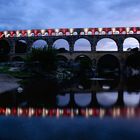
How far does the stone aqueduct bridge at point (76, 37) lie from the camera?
427ft

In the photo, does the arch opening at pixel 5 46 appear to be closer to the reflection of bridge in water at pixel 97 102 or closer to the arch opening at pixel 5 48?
the arch opening at pixel 5 48

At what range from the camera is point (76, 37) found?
133125 mm

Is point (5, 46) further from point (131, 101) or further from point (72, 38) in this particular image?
point (131, 101)

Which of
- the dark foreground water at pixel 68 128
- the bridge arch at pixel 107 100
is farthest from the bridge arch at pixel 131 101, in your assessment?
the dark foreground water at pixel 68 128

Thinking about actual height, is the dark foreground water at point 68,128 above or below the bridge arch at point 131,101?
below

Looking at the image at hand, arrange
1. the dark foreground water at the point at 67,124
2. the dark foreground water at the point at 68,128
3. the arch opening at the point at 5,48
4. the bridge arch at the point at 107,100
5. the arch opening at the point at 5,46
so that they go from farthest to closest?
the arch opening at the point at 5,46 → the arch opening at the point at 5,48 → the bridge arch at the point at 107,100 → the dark foreground water at the point at 67,124 → the dark foreground water at the point at 68,128

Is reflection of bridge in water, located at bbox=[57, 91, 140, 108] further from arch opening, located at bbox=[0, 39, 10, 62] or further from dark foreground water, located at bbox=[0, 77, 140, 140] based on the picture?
arch opening, located at bbox=[0, 39, 10, 62]

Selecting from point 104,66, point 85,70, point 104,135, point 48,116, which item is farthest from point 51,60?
point 104,66

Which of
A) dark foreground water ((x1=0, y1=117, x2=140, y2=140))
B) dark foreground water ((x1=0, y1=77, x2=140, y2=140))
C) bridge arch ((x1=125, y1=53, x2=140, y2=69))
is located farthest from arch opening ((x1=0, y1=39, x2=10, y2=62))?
dark foreground water ((x1=0, y1=117, x2=140, y2=140))

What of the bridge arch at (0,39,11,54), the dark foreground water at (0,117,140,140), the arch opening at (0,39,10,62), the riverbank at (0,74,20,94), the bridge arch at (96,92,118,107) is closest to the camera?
the dark foreground water at (0,117,140,140)

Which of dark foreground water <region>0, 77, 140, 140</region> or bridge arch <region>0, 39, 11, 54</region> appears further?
bridge arch <region>0, 39, 11, 54</region>

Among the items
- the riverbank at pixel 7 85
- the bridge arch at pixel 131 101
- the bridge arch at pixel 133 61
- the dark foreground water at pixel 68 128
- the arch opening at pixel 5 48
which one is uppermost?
the arch opening at pixel 5 48

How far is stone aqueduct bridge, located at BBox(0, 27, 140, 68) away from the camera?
130m

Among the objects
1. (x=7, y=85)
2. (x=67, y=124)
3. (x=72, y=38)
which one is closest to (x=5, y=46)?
(x=72, y=38)
